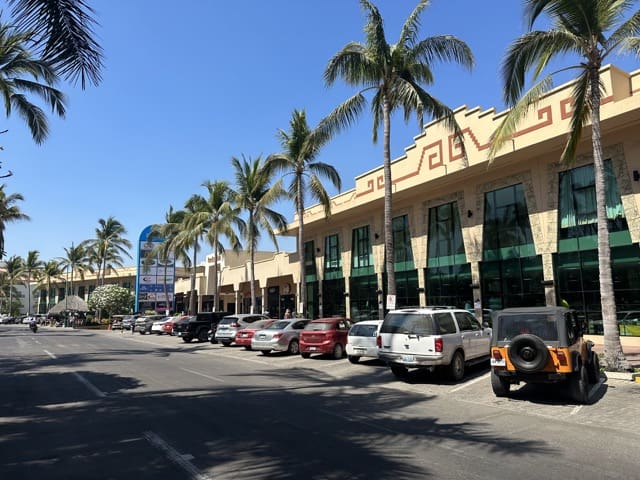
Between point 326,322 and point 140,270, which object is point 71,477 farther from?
point 140,270

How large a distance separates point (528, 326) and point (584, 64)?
8.20 m

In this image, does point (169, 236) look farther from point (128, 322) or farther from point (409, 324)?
point (409, 324)

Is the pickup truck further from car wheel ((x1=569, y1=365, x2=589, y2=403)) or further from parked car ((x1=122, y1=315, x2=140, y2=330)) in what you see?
car wheel ((x1=569, y1=365, x2=589, y2=403))

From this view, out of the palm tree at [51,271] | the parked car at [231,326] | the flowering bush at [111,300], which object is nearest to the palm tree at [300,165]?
the parked car at [231,326]

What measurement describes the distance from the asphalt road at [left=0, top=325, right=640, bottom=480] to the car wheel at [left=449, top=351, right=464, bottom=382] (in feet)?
0.79

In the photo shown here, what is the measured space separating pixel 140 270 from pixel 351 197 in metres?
32.9

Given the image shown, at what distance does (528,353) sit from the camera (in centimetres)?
953

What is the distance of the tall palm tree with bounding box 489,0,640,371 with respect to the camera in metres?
12.7

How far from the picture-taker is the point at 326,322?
1864 centimetres

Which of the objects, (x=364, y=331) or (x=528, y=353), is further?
(x=364, y=331)

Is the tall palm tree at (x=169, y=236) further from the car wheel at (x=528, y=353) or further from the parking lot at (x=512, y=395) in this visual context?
the car wheel at (x=528, y=353)

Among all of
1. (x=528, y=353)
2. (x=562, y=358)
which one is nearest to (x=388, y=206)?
(x=528, y=353)

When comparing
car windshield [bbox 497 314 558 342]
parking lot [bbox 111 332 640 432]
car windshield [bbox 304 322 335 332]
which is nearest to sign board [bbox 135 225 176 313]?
car windshield [bbox 304 322 335 332]

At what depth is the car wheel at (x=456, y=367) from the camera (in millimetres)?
12492
